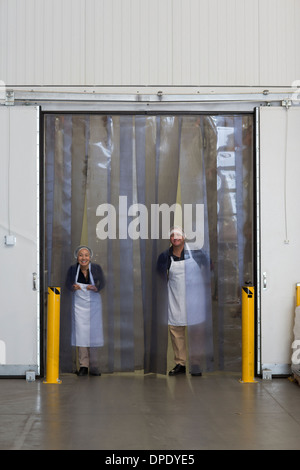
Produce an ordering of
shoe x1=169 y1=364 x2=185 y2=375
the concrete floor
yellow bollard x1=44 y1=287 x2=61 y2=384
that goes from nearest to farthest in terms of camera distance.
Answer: the concrete floor < yellow bollard x1=44 y1=287 x2=61 y2=384 < shoe x1=169 y1=364 x2=185 y2=375

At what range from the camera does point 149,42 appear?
6.84 m

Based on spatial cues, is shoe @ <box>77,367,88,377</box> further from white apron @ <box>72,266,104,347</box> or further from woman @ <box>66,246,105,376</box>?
white apron @ <box>72,266,104,347</box>

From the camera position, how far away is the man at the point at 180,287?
6.76m

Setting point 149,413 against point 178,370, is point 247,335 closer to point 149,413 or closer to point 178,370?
point 178,370

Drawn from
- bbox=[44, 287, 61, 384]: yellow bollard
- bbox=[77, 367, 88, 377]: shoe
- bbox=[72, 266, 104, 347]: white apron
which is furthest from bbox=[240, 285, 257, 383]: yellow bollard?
bbox=[44, 287, 61, 384]: yellow bollard

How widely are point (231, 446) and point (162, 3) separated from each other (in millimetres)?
4802

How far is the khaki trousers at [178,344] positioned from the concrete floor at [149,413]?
0.78 ft

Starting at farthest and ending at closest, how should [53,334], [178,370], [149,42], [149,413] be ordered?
[149,42], [178,370], [53,334], [149,413]

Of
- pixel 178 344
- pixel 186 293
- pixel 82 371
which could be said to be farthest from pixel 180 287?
pixel 82 371

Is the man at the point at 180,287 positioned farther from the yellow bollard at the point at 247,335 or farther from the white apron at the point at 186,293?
the yellow bollard at the point at 247,335

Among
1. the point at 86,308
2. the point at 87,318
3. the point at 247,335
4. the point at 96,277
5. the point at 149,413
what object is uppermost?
the point at 96,277

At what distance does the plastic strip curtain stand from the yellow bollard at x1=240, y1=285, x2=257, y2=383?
33 centimetres

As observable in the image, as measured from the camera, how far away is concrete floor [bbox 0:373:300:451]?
446cm

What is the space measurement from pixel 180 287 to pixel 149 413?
185 cm
